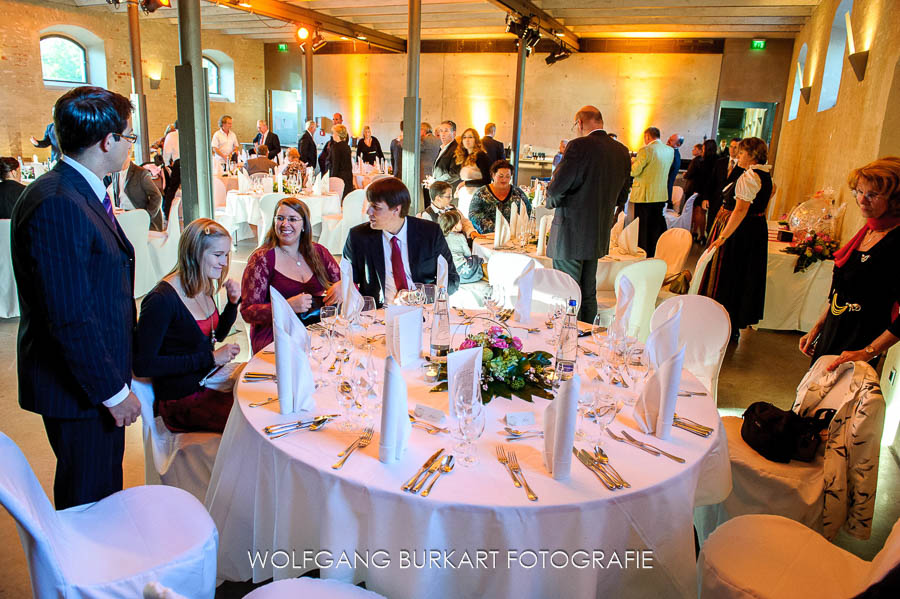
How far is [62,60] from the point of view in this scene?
1398 cm

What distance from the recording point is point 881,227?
2773mm

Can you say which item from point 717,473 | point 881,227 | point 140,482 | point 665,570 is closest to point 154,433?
point 140,482

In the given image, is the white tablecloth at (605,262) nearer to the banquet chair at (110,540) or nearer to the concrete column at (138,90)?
the banquet chair at (110,540)

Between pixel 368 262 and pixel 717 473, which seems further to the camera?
pixel 368 262

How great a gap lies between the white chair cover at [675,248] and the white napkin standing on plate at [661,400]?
10.5 ft

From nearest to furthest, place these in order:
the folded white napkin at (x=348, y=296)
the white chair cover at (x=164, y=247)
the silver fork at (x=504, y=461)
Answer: the silver fork at (x=504, y=461), the folded white napkin at (x=348, y=296), the white chair cover at (x=164, y=247)

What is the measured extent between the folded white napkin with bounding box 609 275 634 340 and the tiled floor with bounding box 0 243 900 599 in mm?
1402

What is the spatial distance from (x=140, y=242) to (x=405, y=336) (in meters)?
4.03

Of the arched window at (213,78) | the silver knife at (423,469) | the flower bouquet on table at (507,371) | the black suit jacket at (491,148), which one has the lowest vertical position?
the silver knife at (423,469)

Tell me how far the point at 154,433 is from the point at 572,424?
1624 mm

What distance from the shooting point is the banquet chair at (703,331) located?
9.86 ft

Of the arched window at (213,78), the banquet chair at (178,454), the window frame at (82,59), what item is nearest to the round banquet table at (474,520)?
the banquet chair at (178,454)

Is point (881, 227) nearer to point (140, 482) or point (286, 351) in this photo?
point (286, 351)

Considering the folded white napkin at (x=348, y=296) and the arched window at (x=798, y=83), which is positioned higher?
the arched window at (x=798, y=83)
